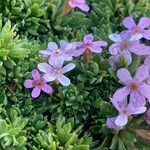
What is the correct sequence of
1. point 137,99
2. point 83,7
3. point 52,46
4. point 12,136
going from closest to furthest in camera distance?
point 12,136, point 137,99, point 52,46, point 83,7

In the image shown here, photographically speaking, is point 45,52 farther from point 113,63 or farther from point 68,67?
point 113,63

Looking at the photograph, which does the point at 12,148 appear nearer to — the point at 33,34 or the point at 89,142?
the point at 89,142

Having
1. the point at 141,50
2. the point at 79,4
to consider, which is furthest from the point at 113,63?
the point at 79,4

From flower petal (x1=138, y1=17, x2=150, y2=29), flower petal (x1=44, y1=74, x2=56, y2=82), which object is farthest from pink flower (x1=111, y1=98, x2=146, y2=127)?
flower petal (x1=138, y1=17, x2=150, y2=29)

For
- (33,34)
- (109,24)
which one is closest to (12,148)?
(33,34)

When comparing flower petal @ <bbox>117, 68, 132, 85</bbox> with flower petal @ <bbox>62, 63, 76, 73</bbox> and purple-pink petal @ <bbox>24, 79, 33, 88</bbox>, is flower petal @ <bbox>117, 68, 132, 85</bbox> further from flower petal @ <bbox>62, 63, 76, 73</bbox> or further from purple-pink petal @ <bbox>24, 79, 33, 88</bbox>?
purple-pink petal @ <bbox>24, 79, 33, 88</bbox>
